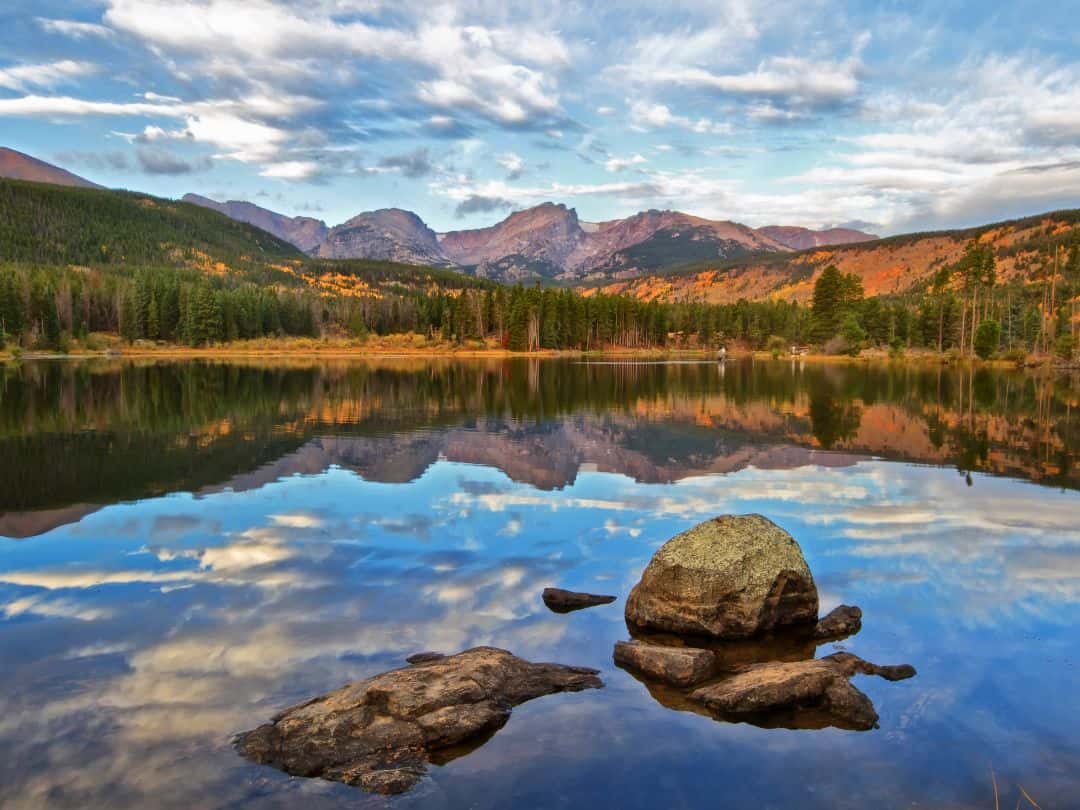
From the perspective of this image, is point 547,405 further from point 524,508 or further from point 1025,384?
point 1025,384

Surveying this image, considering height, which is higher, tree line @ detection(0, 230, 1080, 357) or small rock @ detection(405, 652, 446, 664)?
tree line @ detection(0, 230, 1080, 357)

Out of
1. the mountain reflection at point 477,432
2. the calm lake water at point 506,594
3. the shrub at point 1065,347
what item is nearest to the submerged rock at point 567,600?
the calm lake water at point 506,594

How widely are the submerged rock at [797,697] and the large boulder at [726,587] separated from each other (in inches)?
92.4

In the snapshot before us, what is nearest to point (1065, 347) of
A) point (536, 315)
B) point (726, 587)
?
point (536, 315)

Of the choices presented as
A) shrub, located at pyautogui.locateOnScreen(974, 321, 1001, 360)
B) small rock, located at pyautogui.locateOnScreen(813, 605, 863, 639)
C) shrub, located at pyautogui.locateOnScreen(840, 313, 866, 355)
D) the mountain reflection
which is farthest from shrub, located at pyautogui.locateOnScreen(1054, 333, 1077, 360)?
small rock, located at pyautogui.locateOnScreen(813, 605, 863, 639)

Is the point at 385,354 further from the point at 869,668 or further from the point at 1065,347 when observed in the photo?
the point at 869,668

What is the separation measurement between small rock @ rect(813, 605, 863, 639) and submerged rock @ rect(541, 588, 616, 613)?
4356 mm

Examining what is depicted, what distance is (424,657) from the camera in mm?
13242

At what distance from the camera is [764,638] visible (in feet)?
48.6

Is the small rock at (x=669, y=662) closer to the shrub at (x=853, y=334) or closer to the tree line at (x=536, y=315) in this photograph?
the tree line at (x=536, y=315)

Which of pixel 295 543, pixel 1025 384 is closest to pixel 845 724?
pixel 295 543

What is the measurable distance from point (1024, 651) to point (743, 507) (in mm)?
11657

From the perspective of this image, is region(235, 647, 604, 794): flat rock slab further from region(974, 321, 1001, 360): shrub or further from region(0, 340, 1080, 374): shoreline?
region(0, 340, 1080, 374): shoreline

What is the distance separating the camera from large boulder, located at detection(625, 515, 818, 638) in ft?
48.6
